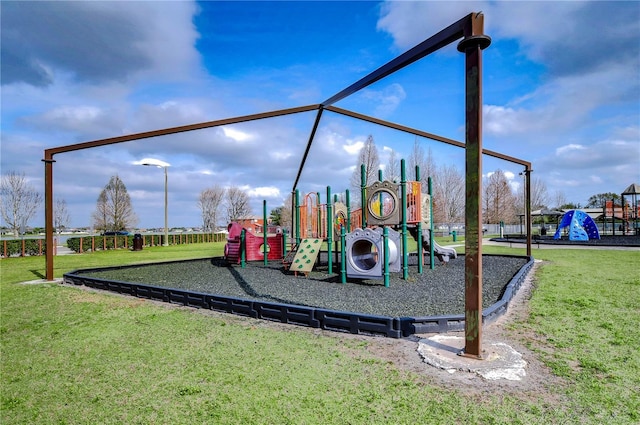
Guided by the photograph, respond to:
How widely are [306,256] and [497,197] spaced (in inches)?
1767

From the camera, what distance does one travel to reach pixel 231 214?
210 ft

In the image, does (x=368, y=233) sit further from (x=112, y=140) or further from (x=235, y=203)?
(x=235, y=203)

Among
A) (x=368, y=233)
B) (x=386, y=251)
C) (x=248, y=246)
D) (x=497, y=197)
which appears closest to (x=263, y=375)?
(x=386, y=251)

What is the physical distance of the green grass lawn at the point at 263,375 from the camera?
2807 mm

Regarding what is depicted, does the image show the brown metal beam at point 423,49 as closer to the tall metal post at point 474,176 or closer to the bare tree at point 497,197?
the tall metal post at point 474,176

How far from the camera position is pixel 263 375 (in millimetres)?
3510

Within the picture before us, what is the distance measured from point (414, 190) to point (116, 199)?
4818cm

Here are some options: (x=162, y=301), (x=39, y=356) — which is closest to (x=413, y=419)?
(x=39, y=356)

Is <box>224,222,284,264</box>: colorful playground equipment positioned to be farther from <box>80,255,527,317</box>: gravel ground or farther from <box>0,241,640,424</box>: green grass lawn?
<box>0,241,640,424</box>: green grass lawn

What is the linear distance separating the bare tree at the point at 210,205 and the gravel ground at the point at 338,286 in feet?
167

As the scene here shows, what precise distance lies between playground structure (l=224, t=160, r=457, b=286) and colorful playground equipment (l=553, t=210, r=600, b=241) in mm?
16990

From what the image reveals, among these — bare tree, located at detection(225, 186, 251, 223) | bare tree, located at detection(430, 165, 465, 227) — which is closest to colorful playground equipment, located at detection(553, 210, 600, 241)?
bare tree, located at detection(430, 165, 465, 227)

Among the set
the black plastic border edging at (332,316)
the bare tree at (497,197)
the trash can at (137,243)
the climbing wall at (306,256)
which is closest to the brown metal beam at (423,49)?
the black plastic border edging at (332,316)

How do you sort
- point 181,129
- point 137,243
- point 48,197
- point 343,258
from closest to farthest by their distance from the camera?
point 181,129 < point 343,258 < point 48,197 < point 137,243
